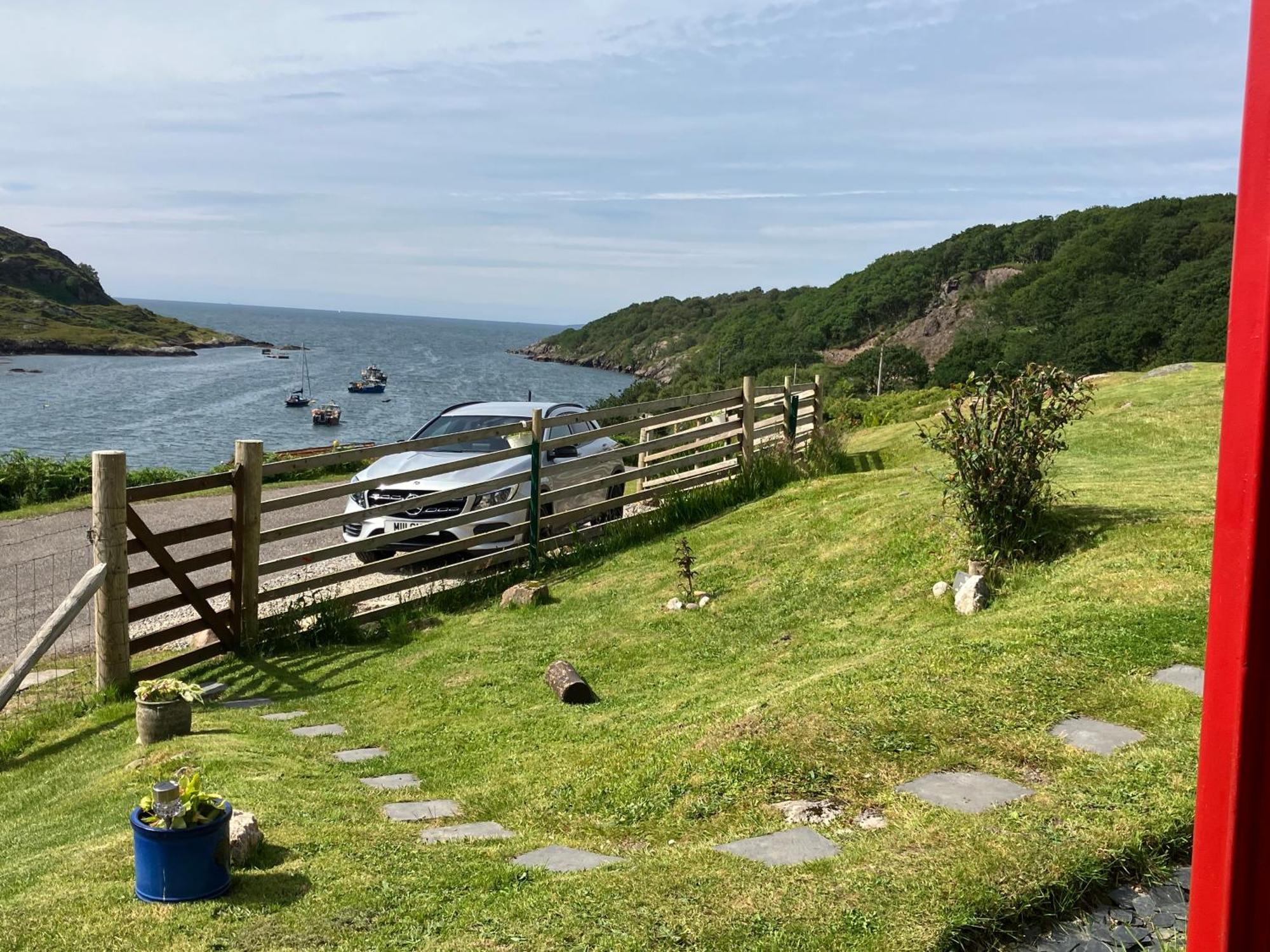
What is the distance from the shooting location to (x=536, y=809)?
4738mm

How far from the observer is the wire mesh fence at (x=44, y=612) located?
7.39 meters

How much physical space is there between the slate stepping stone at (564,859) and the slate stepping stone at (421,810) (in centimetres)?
83

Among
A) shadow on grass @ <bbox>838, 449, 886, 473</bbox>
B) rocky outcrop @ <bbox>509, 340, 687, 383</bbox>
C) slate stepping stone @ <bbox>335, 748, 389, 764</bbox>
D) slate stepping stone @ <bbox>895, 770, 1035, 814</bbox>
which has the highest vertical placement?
rocky outcrop @ <bbox>509, 340, 687, 383</bbox>

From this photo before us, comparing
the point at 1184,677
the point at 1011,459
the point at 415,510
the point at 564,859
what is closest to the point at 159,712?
the point at 564,859

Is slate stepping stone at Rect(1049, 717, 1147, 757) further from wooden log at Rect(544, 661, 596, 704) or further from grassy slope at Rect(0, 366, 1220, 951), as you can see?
wooden log at Rect(544, 661, 596, 704)

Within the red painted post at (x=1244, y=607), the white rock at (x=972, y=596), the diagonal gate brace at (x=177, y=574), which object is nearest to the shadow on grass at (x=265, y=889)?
the red painted post at (x=1244, y=607)

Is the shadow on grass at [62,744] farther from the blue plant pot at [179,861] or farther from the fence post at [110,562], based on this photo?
the blue plant pot at [179,861]

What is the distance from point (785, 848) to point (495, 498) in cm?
742

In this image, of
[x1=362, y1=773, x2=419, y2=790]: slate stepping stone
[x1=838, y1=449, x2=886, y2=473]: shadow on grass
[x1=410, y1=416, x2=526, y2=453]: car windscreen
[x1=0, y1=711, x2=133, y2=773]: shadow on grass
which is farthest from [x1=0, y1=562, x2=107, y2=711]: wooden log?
[x1=838, y1=449, x2=886, y2=473]: shadow on grass

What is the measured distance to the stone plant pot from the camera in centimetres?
598

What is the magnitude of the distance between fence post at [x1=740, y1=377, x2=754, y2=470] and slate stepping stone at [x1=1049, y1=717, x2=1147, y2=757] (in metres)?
8.62

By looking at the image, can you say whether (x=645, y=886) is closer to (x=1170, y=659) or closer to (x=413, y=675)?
(x=1170, y=659)

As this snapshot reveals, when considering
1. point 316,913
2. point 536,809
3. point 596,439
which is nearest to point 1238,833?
point 316,913

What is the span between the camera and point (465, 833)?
175 inches
